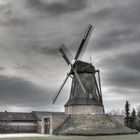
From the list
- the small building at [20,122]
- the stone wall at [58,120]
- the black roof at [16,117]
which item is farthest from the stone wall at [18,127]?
the stone wall at [58,120]

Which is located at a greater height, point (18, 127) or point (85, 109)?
point (85, 109)

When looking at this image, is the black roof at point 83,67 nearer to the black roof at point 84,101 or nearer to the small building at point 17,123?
the black roof at point 84,101

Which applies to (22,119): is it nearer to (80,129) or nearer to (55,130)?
(55,130)

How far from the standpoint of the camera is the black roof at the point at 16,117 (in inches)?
2613

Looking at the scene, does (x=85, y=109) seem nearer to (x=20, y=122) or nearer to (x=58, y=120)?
(x=58, y=120)

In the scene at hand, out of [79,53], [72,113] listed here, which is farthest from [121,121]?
[79,53]

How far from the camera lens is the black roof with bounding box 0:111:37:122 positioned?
218ft

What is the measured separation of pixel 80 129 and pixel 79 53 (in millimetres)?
13522

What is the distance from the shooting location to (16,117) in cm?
6762

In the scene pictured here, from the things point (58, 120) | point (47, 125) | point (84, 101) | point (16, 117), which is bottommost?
point (47, 125)

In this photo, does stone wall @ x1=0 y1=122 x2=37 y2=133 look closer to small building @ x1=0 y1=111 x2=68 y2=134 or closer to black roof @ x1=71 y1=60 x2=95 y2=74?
small building @ x1=0 y1=111 x2=68 y2=134

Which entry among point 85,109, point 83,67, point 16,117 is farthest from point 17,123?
point 83,67

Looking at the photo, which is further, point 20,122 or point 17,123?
point 20,122

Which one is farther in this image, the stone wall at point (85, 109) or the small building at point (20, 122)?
the small building at point (20, 122)
